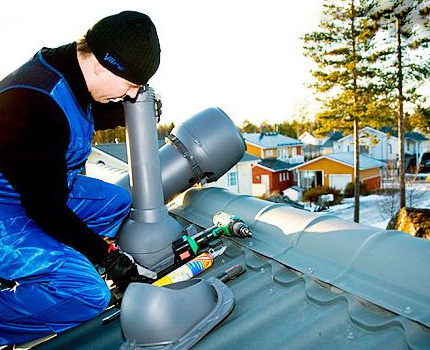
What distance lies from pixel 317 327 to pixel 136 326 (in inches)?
27.8

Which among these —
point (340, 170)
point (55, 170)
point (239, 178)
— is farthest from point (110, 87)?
point (340, 170)

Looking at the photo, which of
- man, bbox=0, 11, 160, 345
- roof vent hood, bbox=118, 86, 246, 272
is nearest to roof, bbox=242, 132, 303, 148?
roof vent hood, bbox=118, 86, 246, 272

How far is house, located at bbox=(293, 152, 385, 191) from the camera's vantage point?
95.5 ft

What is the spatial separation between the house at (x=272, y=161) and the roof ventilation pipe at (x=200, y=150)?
2608cm

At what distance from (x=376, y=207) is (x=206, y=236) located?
22520mm

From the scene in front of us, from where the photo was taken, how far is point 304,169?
31406 millimetres

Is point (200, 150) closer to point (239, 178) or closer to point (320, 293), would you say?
point (320, 293)

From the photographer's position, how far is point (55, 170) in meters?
1.51

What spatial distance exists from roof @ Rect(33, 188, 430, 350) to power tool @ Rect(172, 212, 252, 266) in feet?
0.43

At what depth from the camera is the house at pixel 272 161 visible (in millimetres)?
31781

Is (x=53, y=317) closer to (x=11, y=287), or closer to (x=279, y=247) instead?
(x=11, y=287)

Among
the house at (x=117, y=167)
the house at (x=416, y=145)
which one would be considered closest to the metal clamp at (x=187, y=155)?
the house at (x=117, y=167)

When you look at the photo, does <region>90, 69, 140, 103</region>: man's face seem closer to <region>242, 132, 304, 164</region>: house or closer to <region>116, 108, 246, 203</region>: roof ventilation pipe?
<region>116, 108, 246, 203</region>: roof ventilation pipe

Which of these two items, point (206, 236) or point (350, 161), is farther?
point (350, 161)
